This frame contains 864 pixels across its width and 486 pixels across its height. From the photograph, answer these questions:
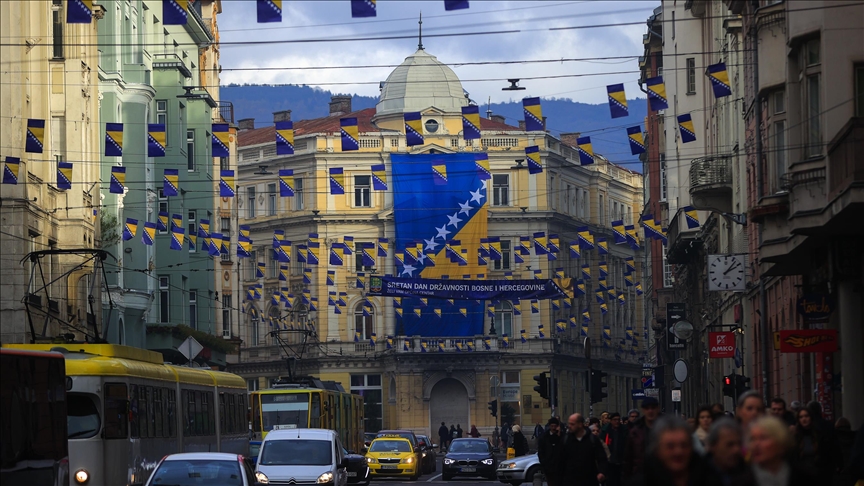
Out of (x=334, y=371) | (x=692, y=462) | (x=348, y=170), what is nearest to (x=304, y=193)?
(x=348, y=170)

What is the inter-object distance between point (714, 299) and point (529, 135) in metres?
45.5

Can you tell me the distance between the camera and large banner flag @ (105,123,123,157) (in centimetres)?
3422

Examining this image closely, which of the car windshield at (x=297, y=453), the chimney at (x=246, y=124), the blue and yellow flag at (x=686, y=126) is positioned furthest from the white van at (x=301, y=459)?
the chimney at (x=246, y=124)

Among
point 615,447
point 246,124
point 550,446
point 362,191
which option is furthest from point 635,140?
point 246,124

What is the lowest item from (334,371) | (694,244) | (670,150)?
(334,371)

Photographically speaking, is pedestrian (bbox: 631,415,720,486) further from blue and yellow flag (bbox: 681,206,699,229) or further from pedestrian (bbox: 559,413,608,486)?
blue and yellow flag (bbox: 681,206,699,229)

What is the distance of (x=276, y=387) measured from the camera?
46219 millimetres

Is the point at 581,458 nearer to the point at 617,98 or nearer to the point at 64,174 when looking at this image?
the point at 617,98

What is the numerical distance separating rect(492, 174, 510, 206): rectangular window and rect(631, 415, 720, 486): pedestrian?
90313 mm

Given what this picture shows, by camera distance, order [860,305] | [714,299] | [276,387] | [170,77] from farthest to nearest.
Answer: [170,77], [714,299], [276,387], [860,305]

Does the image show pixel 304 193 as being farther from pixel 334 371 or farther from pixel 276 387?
pixel 276 387

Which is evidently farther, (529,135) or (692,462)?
(529,135)

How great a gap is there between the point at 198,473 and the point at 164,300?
43423mm

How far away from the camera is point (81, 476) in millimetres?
23984
